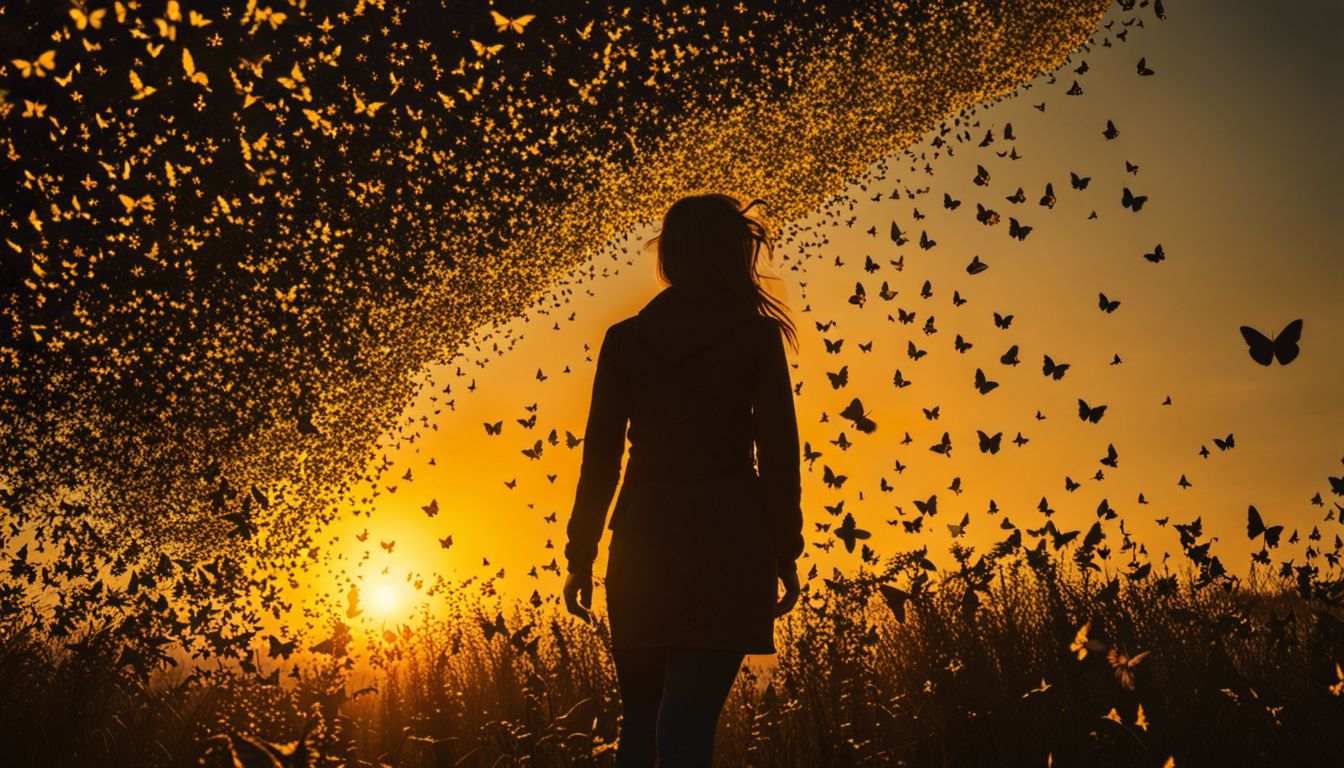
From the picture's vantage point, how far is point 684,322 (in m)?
3.95

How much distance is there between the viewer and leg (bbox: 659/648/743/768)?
11.8 feet

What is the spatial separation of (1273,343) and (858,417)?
9.04 feet

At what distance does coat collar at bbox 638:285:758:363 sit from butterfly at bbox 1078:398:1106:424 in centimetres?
654

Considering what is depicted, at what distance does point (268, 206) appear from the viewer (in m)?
15.4

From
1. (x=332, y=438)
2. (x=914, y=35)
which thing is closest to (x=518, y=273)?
(x=332, y=438)

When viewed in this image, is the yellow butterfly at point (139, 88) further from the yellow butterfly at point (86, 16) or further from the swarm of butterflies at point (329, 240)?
the swarm of butterflies at point (329, 240)

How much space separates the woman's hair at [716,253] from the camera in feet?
13.1

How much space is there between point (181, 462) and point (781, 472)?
17427mm

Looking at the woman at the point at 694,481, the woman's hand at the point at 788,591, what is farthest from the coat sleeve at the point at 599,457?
the woman's hand at the point at 788,591

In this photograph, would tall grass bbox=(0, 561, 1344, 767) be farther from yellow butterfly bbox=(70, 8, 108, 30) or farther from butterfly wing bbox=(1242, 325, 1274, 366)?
yellow butterfly bbox=(70, 8, 108, 30)

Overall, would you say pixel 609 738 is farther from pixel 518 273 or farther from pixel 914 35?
pixel 914 35

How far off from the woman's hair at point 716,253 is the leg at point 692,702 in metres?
1.22

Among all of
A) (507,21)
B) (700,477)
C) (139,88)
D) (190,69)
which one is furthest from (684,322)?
(139,88)

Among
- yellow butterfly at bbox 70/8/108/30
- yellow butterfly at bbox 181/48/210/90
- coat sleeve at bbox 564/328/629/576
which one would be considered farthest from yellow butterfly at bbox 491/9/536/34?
coat sleeve at bbox 564/328/629/576
